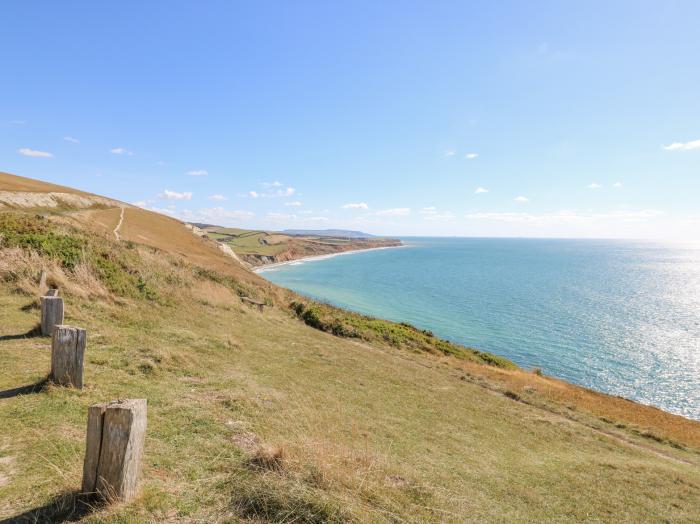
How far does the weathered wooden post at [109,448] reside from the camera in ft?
13.9

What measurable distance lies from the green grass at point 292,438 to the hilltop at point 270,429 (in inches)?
1.7

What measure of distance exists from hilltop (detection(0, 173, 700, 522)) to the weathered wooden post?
0.26m

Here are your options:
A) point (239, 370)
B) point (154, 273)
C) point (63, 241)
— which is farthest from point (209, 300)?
point (239, 370)

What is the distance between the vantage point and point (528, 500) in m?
8.02

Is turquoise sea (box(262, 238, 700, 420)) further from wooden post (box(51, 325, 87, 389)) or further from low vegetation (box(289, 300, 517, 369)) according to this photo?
wooden post (box(51, 325, 87, 389))

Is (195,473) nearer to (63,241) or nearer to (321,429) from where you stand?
(321,429)

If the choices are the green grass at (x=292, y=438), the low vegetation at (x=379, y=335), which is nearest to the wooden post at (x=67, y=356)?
the green grass at (x=292, y=438)

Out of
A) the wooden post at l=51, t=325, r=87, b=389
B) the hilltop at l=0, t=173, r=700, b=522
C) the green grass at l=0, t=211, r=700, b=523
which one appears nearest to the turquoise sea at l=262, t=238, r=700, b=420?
the hilltop at l=0, t=173, r=700, b=522

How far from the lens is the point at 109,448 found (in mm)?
4246

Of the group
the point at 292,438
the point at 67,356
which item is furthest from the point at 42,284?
the point at 292,438

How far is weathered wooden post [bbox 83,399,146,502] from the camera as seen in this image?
423 cm

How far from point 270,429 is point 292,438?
0.64 meters

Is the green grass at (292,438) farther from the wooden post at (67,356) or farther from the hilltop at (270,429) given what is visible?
the wooden post at (67,356)

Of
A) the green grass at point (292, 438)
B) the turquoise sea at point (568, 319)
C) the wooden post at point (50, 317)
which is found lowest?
the turquoise sea at point (568, 319)
